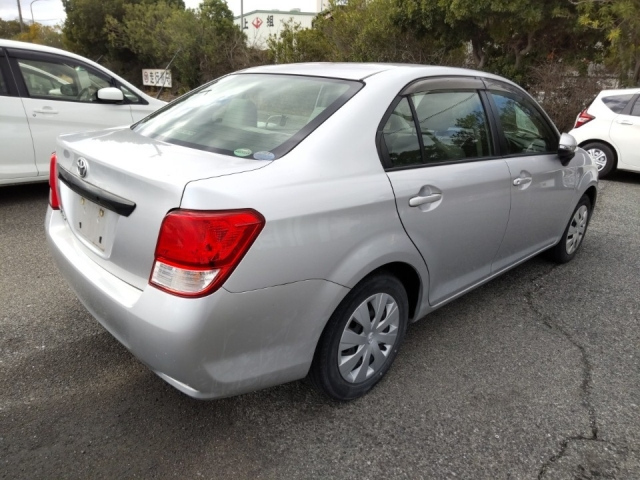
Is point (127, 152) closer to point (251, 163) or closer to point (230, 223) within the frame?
point (251, 163)

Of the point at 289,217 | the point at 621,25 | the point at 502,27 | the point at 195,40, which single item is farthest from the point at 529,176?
the point at 195,40

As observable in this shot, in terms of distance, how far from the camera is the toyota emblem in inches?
88.3

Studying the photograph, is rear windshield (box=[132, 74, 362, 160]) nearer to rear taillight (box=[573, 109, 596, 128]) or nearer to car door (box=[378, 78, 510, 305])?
car door (box=[378, 78, 510, 305])

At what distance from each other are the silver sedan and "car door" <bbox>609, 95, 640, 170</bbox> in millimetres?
5941

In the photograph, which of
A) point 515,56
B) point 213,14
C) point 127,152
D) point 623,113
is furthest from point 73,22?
point 127,152

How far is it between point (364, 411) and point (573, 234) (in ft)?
A: 9.59

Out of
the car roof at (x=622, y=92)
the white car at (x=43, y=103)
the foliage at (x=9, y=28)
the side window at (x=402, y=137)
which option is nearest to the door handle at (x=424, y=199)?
the side window at (x=402, y=137)

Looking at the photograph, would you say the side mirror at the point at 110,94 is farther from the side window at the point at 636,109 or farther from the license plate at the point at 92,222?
the side window at the point at 636,109

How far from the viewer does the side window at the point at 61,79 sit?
5.22 metres

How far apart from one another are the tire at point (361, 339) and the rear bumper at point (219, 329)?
12cm

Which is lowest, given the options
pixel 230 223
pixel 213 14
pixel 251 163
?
pixel 230 223

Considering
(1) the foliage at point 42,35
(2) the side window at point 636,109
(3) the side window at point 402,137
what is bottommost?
(2) the side window at point 636,109

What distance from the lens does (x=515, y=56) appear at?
13844mm

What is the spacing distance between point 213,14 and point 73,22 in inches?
558
